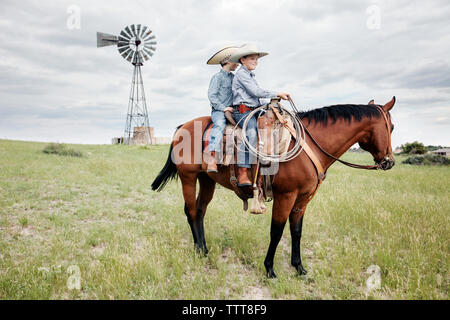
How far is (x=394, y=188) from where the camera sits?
33.1 feet

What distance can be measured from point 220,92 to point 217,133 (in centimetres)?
79

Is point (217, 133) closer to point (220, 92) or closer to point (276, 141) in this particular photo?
point (220, 92)

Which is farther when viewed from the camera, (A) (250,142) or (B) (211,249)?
(B) (211,249)

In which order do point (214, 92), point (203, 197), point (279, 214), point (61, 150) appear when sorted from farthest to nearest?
point (61, 150), point (203, 197), point (214, 92), point (279, 214)

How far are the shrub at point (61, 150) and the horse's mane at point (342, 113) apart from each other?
1841 cm

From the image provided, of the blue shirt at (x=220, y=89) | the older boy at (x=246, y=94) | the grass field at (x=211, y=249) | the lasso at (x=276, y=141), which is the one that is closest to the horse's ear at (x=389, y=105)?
the lasso at (x=276, y=141)

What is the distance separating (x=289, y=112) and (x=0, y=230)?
7.05 metres

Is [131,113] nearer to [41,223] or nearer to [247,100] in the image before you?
[41,223]

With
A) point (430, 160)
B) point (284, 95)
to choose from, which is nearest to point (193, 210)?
point (284, 95)

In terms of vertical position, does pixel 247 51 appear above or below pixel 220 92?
above

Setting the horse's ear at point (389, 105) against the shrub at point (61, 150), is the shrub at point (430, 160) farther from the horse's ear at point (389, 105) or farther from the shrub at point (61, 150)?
the shrub at point (61, 150)

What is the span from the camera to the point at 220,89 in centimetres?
473

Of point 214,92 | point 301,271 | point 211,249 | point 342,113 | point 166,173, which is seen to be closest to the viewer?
point 342,113

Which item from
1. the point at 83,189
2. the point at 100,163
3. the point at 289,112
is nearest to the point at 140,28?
the point at 100,163
